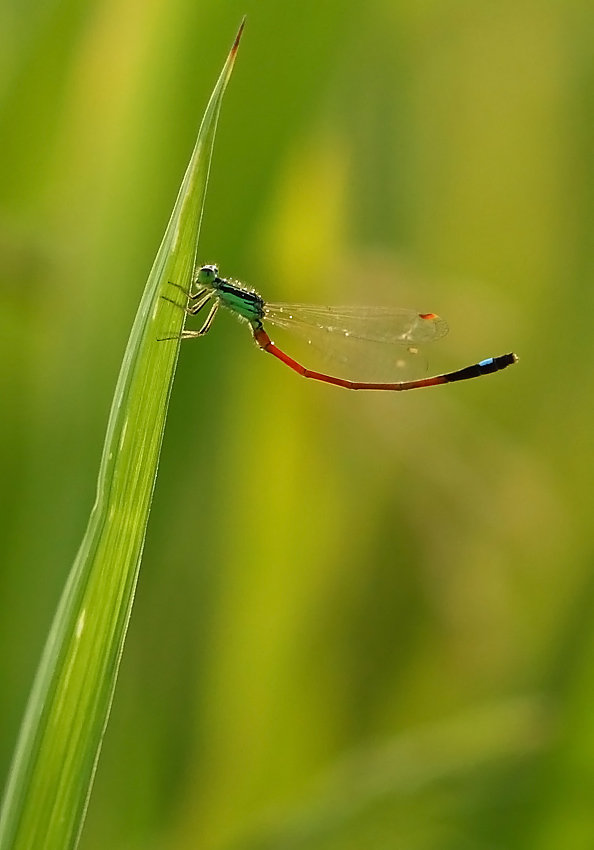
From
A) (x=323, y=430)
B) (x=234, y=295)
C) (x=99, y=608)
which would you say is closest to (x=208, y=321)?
(x=234, y=295)

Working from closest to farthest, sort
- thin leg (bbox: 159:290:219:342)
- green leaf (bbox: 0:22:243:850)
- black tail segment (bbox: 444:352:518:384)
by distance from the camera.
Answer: green leaf (bbox: 0:22:243:850)
thin leg (bbox: 159:290:219:342)
black tail segment (bbox: 444:352:518:384)

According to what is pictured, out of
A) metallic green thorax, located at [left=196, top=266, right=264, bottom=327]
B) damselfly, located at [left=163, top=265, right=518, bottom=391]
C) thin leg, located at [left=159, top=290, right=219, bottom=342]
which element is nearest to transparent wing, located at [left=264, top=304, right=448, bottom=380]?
damselfly, located at [left=163, top=265, right=518, bottom=391]

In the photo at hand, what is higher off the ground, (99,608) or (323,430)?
(323,430)

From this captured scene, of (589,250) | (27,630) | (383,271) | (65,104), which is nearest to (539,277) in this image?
(589,250)

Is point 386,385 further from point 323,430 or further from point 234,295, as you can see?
point 234,295

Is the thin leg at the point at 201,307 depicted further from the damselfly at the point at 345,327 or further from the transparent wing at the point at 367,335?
the transparent wing at the point at 367,335

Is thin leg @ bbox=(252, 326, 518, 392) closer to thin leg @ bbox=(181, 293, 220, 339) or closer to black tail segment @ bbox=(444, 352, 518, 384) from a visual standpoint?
black tail segment @ bbox=(444, 352, 518, 384)
